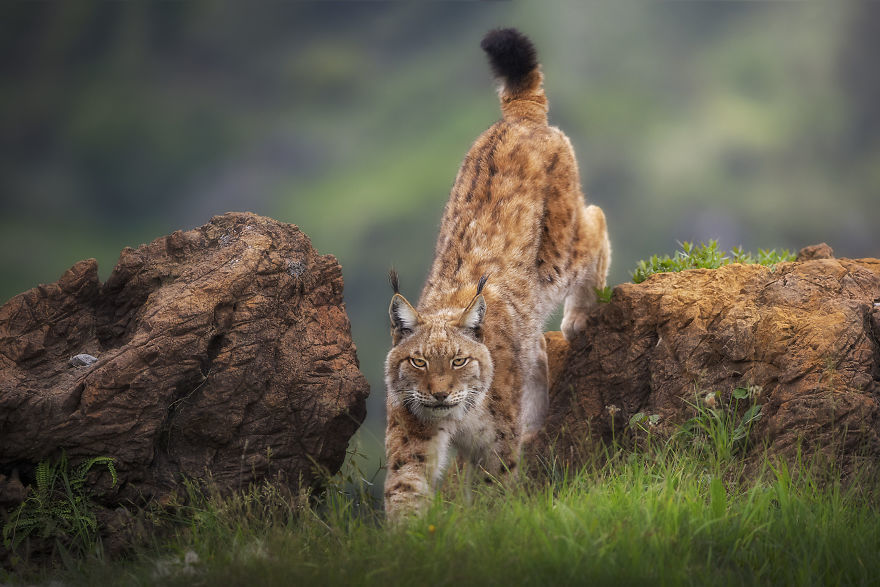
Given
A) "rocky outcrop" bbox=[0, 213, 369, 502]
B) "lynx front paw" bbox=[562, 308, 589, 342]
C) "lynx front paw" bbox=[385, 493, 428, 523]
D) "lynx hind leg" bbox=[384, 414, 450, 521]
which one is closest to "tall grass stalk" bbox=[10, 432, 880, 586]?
"lynx front paw" bbox=[385, 493, 428, 523]

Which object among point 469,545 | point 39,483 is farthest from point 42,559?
point 469,545

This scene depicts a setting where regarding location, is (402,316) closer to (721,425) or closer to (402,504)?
(402,504)

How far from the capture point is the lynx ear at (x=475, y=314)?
5.87m

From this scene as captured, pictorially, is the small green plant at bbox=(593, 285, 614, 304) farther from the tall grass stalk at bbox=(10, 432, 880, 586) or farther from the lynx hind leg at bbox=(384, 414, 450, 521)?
the lynx hind leg at bbox=(384, 414, 450, 521)

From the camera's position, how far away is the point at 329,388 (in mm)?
6316

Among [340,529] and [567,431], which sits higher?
[567,431]

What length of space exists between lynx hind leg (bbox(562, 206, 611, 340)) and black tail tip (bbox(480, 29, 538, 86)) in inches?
56.0

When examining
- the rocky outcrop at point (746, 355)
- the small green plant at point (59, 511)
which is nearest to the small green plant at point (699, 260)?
the rocky outcrop at point (746, 355)

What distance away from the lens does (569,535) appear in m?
4.50

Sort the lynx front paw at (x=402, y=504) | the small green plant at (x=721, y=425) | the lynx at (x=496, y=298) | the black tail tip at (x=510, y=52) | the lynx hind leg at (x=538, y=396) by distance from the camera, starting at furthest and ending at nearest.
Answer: the black tail tip at (x=510, y=52) < the lynx hind leg at (x=538, y=396) < the small green plant at (x=721, y=425) < the lynx at (x=496, y=298) < the lynx front paw at (x=402, y=504)

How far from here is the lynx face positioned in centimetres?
569

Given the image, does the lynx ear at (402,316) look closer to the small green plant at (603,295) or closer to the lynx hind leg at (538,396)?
the lynx hind leg at (538,396)

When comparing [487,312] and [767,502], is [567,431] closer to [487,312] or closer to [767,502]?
[487,312]

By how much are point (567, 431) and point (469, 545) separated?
2907 millimetres
